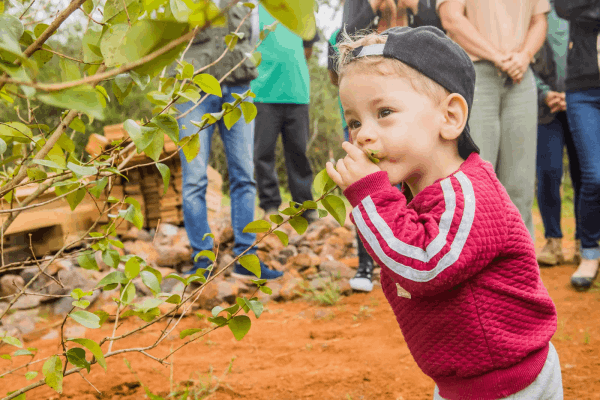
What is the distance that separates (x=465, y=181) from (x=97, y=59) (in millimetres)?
811

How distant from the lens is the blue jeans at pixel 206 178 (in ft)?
11.0

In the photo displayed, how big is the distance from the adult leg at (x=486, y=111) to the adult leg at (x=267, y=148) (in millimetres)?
1950

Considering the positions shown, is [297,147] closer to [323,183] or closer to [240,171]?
[240,171]

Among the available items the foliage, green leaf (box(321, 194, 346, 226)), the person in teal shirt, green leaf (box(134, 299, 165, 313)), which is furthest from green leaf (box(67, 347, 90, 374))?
the person in teal shirt

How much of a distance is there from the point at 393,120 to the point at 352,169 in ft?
0.50

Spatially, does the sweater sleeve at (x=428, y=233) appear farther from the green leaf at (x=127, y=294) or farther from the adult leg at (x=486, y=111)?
the adult leg at (x=486, y=111)

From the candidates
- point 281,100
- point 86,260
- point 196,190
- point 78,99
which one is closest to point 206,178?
point 196,190

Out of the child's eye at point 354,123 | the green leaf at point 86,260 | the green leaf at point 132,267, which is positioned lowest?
the green leaf at point 86,260

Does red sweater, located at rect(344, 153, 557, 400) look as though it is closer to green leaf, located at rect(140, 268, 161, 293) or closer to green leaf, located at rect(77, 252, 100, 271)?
green leaf, located at rect(140, 268, 161, 293)

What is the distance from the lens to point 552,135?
147 inches

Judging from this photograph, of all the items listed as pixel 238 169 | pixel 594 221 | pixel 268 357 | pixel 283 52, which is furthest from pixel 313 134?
pixel 268 357

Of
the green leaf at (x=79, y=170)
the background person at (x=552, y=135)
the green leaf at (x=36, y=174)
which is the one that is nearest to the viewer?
the green leaf at (x=79, y=170)

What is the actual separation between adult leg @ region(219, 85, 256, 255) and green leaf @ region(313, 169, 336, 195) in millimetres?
2341

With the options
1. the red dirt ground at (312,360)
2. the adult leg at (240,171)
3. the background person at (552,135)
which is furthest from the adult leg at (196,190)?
the background person at (552,135)
